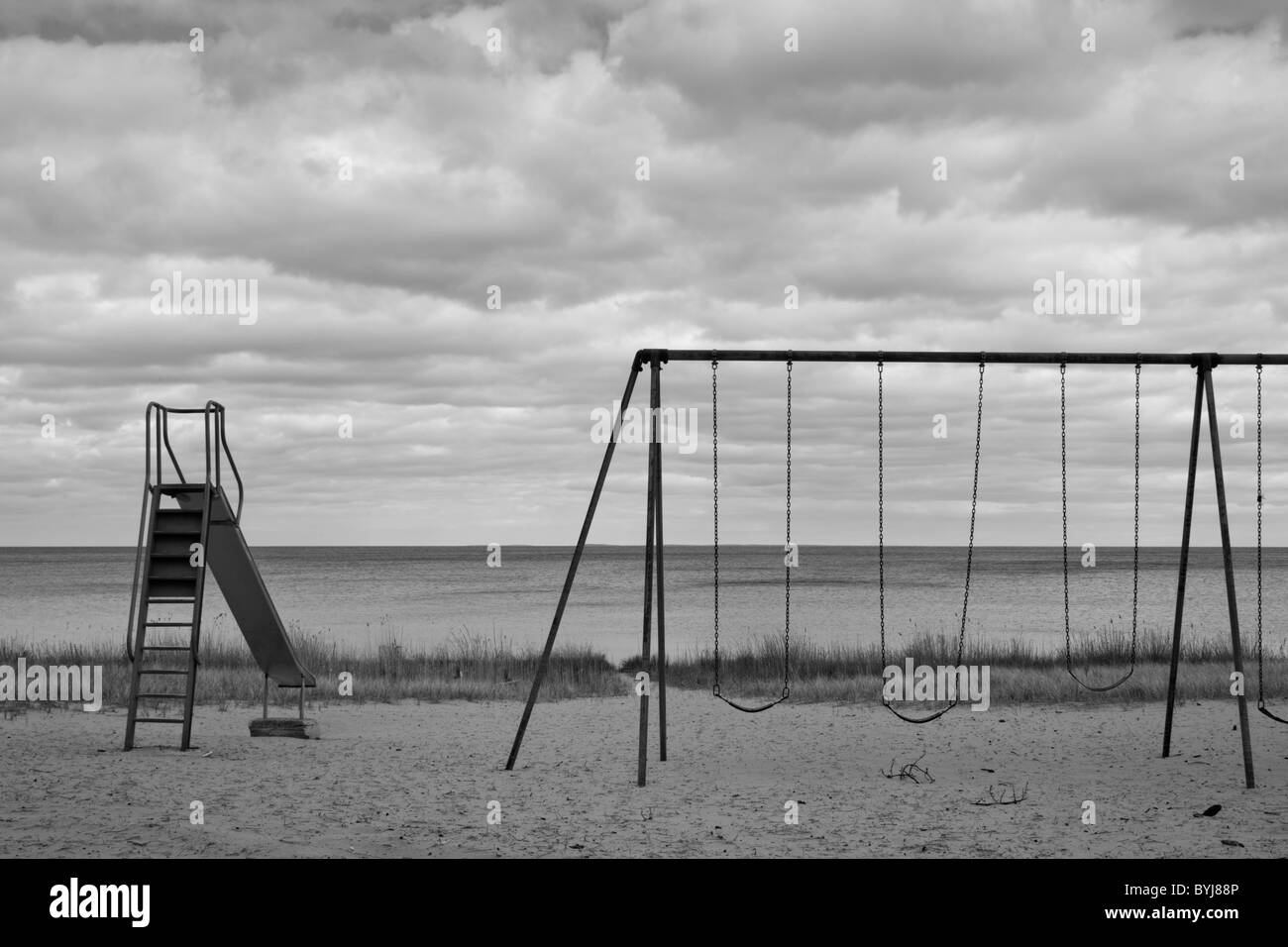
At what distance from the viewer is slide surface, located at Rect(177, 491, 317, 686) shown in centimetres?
1121

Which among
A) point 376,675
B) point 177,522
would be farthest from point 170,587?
point 376,675

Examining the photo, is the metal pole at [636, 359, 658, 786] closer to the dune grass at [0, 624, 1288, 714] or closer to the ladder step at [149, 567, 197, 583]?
the ladder step at [149, 567, 197, 583]

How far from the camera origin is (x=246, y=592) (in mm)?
11398

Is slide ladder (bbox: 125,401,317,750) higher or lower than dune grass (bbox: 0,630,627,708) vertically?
higher

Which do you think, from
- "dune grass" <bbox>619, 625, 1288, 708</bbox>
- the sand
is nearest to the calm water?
"dune grass" <bbox>619, 625, 1288, 708</bbox>

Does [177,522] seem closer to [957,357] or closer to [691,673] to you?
[957,357]

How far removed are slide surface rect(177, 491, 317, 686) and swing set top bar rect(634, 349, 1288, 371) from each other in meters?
4.40

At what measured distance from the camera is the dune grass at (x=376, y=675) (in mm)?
15352

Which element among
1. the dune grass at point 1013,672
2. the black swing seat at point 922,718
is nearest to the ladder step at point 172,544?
the black swing seat at point 922,718

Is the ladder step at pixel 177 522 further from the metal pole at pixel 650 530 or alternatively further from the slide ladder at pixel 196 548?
the metal pole at pixel 650 530

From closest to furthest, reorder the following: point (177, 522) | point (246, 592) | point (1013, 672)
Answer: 1. point (177, 522)
2. point (246, 592)
3. point (1013, 672)

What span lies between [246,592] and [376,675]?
7.01m
